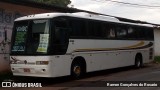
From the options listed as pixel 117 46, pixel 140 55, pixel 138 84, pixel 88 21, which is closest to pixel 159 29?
pixel 140 55

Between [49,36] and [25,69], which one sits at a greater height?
[49,36]

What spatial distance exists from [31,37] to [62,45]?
1.33 meters

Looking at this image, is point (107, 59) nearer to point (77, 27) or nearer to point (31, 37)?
point (77, 27)

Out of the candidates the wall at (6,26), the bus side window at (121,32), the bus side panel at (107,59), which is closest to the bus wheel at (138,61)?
the bus side panel at (107,59)

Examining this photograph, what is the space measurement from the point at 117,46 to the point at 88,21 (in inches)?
134

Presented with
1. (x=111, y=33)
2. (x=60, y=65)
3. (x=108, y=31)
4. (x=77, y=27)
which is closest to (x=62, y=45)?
(x=60, y=65)

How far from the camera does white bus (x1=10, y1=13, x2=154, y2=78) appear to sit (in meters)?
14.0

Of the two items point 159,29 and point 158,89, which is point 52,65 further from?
point 159,29

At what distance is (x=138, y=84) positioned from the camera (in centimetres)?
1352

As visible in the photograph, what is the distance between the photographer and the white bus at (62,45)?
14.0m

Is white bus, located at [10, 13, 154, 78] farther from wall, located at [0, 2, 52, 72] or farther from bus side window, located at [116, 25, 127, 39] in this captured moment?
wall, located at [0, 2, 52, 72]

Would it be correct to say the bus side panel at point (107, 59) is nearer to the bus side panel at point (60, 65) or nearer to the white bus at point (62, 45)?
the white bus at point (62, 45)

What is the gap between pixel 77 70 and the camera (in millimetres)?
15727

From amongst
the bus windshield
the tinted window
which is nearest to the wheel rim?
the tinted window
